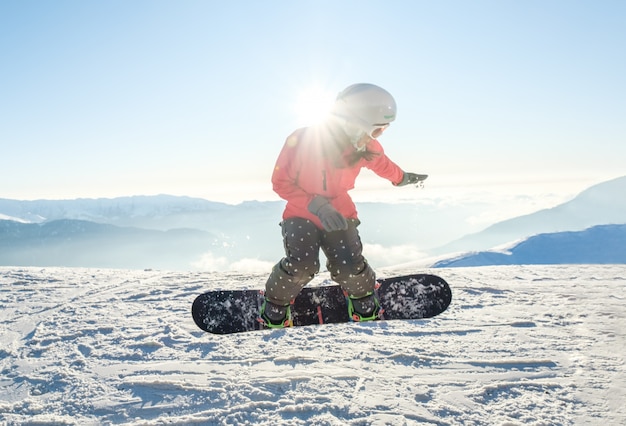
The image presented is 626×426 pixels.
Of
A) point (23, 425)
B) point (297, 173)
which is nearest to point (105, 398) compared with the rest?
point (23, 425)

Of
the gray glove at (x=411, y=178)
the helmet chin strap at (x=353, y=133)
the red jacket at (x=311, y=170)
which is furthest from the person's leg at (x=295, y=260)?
the gray glove at (x=411, y=178)

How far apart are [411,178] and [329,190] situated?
41.8 inches

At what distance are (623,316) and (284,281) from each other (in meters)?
4.22

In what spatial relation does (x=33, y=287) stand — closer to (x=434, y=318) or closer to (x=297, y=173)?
(x=297, y=173)

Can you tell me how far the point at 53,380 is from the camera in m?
2.79

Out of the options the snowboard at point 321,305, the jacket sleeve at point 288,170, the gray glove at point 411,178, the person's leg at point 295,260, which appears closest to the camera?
the jacket sleeve at point 288,170

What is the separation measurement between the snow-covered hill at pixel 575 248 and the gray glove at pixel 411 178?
13417 cm

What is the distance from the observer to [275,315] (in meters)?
3.37

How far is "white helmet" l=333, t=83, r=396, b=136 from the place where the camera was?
2826mm

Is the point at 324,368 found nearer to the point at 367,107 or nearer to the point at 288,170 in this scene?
the point at 288,170

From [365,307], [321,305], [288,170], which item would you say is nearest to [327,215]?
[288,170]

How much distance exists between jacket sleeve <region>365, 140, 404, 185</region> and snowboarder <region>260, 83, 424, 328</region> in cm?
1

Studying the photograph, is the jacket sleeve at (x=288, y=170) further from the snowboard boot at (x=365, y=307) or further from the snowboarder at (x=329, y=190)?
the snowboard boot at (x=365, y=307)

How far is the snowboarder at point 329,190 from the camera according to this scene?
9.36 ft
